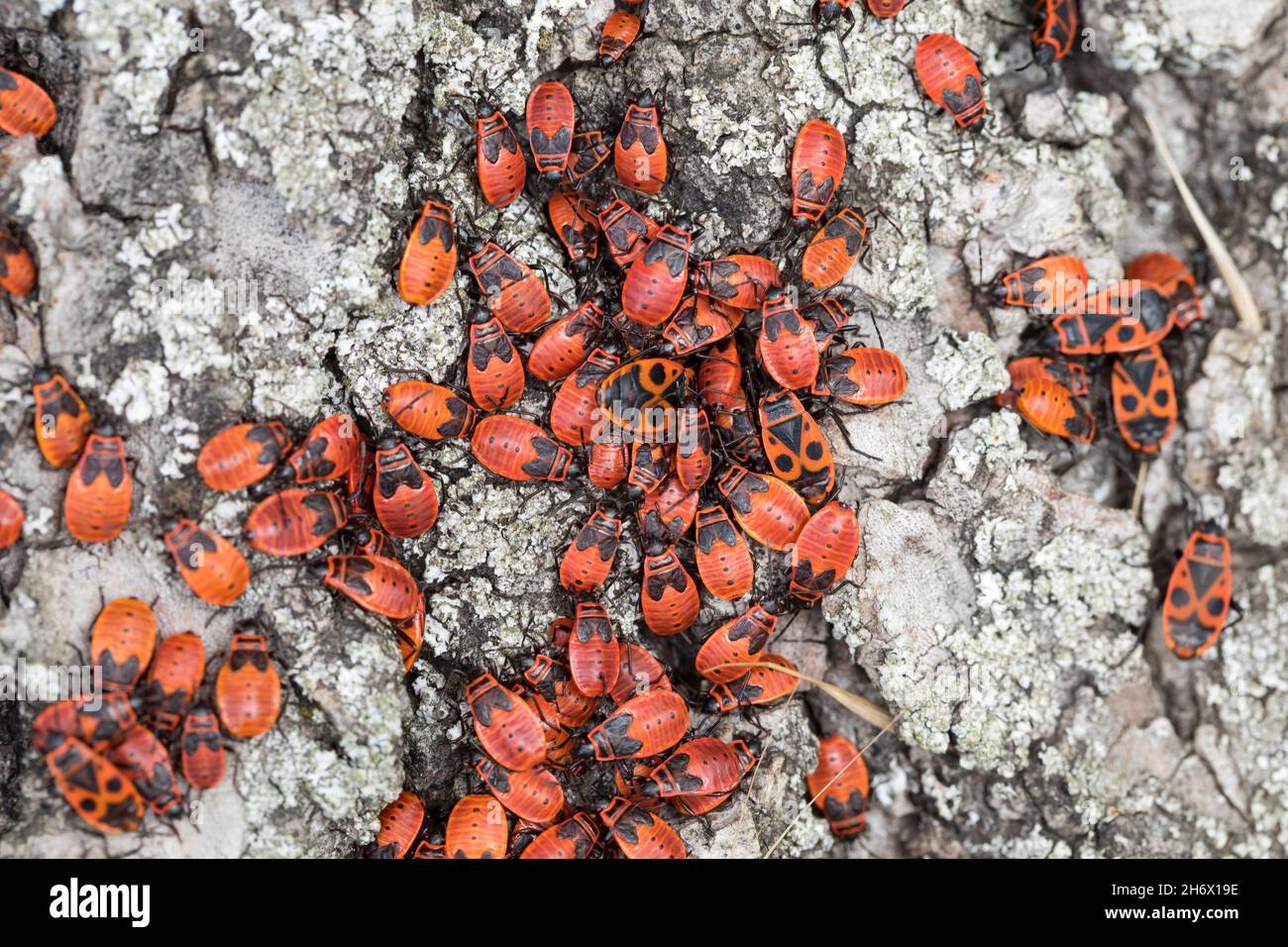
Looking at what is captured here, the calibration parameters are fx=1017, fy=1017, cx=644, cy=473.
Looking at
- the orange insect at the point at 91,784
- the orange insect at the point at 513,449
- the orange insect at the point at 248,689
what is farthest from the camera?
the orange insect at the point at 513,449

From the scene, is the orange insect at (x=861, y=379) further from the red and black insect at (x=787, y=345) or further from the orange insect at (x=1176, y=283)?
the orange insect at (x=1176, y=283)

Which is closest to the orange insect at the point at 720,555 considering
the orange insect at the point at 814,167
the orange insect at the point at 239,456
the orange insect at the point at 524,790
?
the orange insect at the point at 524,790

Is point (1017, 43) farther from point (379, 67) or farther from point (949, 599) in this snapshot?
point (379, 67)

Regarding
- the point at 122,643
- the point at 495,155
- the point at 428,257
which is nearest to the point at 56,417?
the point at 122,643

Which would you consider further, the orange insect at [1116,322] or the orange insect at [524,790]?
the orange insect at [1116,322]

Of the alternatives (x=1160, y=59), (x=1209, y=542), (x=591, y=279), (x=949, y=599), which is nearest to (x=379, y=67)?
(x=591, y=279)

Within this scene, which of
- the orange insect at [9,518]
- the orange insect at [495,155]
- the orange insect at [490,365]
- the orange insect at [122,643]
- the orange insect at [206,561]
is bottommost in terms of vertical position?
the orange insect at [122,643]

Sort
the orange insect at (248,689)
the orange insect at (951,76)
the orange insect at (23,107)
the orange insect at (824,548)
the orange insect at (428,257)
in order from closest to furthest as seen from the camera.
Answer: the orange insect at (23,107) → the orange insect at (248,689) → the orange insect at (428,257) → the orange insect at (824,548) → the orange insect at (951,76)

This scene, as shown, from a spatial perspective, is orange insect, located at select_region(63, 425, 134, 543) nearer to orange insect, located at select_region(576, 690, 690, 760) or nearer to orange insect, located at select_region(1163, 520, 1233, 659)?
orange insect, located at select_region(576, 690, 690, 760)

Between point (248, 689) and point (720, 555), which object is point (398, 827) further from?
point (720, 555)

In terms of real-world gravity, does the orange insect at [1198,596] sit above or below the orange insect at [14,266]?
below
